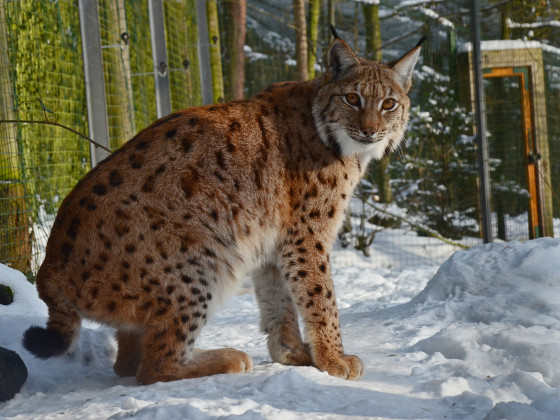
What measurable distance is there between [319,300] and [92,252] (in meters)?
1.20

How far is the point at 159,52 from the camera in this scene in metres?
6.96

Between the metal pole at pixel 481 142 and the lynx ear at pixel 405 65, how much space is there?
421cm

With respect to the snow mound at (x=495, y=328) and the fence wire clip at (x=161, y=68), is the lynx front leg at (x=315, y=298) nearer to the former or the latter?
the snow mound at (x=495, y=328)

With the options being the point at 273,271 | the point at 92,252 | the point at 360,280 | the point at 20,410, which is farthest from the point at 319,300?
the point at 360,280

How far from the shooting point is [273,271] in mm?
3943

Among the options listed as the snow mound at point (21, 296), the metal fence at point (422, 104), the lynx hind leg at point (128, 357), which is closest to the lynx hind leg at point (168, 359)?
the lynx hind leg at point (128, 357)

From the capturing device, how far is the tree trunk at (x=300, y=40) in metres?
9.80

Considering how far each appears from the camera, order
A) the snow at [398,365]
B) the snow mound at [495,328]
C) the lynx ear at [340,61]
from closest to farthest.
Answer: the snow at [398,365] < the snow mound at [495,328] < the lynx ear at [340,61]

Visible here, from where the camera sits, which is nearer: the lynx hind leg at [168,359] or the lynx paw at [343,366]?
the lynx hind leg at [168,359]

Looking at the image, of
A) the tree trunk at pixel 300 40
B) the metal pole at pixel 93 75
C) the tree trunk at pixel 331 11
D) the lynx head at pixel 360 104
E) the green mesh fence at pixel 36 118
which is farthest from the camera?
the tree trunk at pixel 331 11

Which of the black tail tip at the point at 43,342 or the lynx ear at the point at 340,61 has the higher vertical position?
the lynx ear at the point at 340,61

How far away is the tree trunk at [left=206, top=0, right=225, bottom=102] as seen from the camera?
31.6 feet

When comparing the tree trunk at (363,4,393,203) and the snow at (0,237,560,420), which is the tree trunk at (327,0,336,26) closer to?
the tree trunk at (363,4,393,203)

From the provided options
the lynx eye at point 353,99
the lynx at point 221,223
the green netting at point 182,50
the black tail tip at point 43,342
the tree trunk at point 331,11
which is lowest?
the black tail tip at point 43,342
